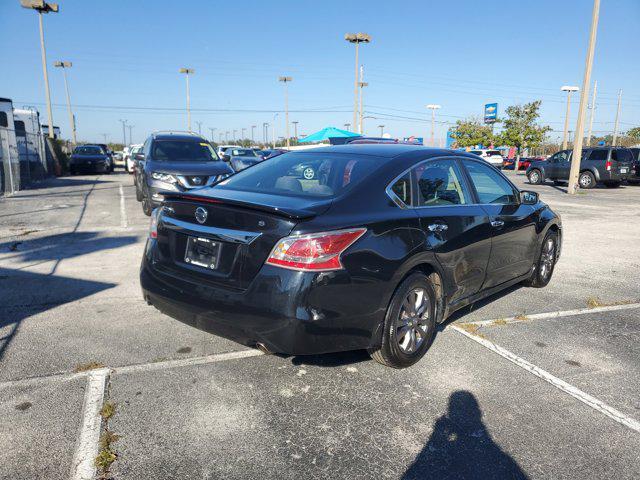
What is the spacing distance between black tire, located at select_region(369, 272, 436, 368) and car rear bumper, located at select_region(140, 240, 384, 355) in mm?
148

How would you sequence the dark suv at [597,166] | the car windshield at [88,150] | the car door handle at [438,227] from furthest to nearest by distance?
the car windshield at [88,150] < the dark suv at [597,166] < the car door handle at [438,227]

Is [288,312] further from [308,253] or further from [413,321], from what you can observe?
[413,321]

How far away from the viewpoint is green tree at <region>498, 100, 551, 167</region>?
51.3 meters

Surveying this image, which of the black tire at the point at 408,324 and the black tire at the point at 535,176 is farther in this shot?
the black tire at the point at 535,176

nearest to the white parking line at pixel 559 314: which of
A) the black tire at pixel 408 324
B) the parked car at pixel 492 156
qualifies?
the black tire at pixel 408 324

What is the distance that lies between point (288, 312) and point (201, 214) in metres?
0.93

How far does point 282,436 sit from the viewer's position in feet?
9.08

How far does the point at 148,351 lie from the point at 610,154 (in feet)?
76.6

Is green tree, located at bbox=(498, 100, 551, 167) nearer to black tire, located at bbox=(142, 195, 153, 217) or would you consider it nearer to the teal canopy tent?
the teal canopy tent

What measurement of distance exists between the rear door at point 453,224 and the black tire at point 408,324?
0.29 metres

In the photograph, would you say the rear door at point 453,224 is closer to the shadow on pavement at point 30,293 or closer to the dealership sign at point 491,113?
the shadow on pavement at point 30,293

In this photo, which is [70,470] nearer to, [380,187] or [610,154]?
[380,187]

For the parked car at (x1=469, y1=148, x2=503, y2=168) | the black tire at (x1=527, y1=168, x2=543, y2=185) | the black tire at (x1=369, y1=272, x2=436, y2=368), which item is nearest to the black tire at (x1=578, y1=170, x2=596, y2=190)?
the black tire at (x1=527, y1=168, x2=543, y2=185)

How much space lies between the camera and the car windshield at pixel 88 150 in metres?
26.8
